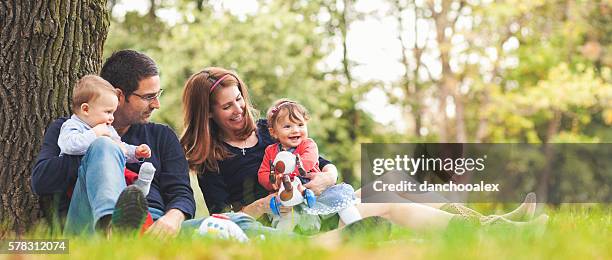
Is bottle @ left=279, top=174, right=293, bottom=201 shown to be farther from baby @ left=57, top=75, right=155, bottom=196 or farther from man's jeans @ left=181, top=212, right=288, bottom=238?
baby @ left=57, top=75, right=155, bottom=196

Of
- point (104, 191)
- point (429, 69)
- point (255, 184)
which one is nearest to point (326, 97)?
point (429, 69)

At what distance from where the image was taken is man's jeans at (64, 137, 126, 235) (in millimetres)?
3059

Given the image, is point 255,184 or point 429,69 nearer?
point 255,184

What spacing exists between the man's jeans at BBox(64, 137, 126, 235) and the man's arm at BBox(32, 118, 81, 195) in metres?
0.10

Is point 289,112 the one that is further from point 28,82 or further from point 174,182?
point 28,82

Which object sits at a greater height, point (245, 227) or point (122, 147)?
point (122, 147)

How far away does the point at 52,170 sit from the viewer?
3.31 metres

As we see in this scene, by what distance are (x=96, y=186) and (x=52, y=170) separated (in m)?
0.32

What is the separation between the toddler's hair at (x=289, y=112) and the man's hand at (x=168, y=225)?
714 mm

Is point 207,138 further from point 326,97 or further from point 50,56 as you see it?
point 326,97

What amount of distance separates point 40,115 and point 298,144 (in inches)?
47.4

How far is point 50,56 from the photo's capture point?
385 cm

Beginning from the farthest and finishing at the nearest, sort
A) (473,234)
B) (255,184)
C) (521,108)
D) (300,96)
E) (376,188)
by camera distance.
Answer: (521,108), (300,96), (255,184), (376,188), (473,234)

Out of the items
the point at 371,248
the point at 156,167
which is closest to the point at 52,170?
the point at 156,167
